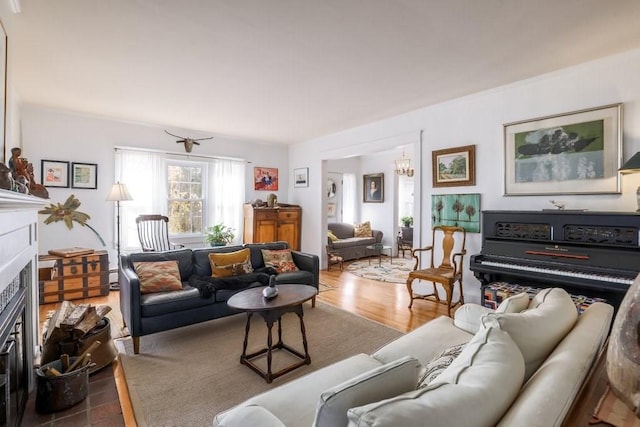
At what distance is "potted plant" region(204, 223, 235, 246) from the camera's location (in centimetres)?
540

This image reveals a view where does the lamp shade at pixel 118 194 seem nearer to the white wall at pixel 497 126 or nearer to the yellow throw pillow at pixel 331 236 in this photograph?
the white wall at pixel 497 126

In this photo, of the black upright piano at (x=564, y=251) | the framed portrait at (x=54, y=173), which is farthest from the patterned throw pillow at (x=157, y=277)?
the black upright piano at (x=564, y=251)

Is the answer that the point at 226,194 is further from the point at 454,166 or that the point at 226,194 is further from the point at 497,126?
the point at 497,126

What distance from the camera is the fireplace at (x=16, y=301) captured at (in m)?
1.37

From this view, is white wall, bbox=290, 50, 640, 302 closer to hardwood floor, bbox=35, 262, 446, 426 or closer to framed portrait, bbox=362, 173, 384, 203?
hardwood floor, bbox=35, 262, 446, 426

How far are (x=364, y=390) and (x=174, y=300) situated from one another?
249cm

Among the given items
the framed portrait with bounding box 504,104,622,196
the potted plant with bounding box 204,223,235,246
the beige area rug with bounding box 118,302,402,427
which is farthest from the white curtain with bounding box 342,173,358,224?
the framed portrait with bounding box 504,104,622,196

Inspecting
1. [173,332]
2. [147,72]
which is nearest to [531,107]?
[147,72]

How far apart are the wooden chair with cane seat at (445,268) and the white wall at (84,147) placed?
4.31 m

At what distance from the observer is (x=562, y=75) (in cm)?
312

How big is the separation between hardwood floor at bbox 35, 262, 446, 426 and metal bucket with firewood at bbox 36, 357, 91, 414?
0.36 metres

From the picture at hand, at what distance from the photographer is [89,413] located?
1.88 m

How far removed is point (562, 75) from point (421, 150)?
1.67 metres

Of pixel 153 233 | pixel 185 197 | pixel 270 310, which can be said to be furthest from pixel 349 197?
pixel 270 310
